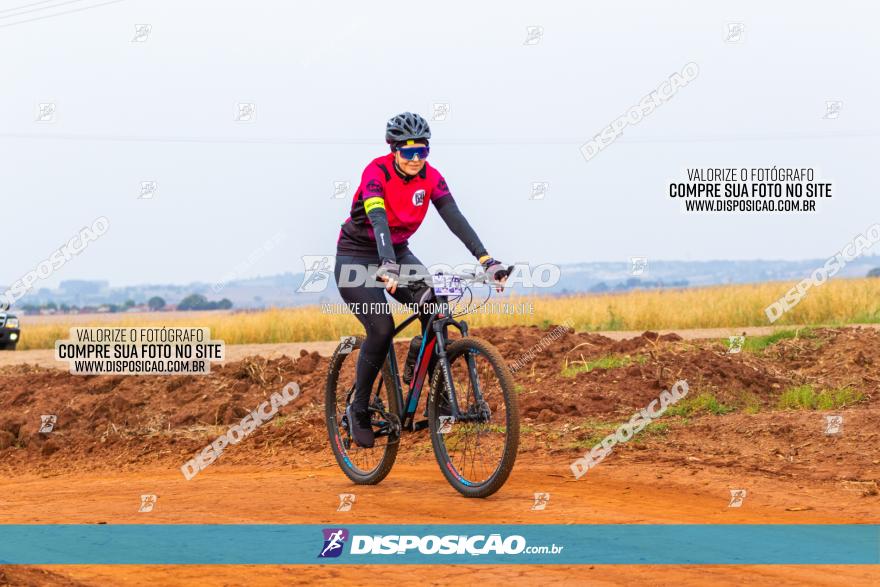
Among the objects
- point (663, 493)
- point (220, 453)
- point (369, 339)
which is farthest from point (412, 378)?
point (220, 453)

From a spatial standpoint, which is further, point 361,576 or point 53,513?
point 53,513

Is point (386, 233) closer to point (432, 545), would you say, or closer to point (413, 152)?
point (413, 152)

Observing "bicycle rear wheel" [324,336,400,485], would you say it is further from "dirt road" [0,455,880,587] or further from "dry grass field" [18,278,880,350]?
"dry grass field" [18,278,880,350]

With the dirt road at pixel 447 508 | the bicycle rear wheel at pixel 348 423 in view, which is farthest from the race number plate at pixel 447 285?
the dirt road at pixel 447 508

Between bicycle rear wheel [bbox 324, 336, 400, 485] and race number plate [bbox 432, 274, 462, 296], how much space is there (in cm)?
102

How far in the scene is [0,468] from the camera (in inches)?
521

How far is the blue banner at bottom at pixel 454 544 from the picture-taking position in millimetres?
6469

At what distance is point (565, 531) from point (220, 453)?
6.27m

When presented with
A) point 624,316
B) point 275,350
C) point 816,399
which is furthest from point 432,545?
point 624,316

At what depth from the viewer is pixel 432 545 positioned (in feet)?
22.1

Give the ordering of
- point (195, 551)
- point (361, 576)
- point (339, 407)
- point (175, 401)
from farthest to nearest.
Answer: point (175, 401) → point (339, 407) → point (195, 551) → point (361, 576)

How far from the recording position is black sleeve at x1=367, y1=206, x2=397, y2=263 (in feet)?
25.9

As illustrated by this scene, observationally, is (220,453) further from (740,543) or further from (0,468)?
(740,543)

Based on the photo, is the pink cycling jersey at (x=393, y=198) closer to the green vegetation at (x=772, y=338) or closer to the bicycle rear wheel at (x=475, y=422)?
the bicycle rear wheel at (x=475, y=422)
